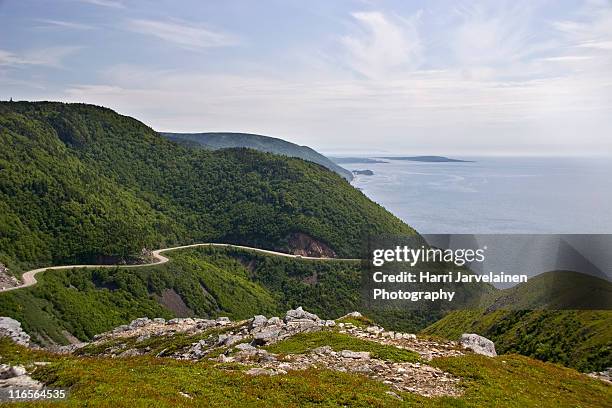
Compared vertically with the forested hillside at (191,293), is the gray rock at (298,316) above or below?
above

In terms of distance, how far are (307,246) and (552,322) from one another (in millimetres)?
77169

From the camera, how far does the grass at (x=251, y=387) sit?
12.1 meters

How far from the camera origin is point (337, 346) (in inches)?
781

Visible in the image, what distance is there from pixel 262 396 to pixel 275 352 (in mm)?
7568

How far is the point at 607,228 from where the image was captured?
122m

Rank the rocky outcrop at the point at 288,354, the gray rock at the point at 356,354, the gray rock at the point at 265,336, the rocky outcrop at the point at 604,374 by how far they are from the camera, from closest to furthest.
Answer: the rocky outcrop at the point at 288,354
the gray rock at the point at 356,354
the gray rock at the point at 265,336
the rocky outcrop at the point at 604,374

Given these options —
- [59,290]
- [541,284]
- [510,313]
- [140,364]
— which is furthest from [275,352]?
[59,290]

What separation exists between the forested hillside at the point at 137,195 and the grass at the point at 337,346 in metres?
61.8

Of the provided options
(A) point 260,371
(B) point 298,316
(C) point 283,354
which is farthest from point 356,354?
(B) point 298,316

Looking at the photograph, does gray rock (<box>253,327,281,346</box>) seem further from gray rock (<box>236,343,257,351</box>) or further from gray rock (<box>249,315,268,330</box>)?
gray rock (<box>249,315,268,330</box>)

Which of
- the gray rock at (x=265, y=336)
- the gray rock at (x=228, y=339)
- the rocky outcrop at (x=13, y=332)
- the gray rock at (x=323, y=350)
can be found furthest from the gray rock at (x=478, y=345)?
the rocky outcrop at (x=13, y=332)

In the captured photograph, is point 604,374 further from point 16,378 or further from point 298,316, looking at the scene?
point 16,378

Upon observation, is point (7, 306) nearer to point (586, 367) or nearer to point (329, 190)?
point (586, 367)

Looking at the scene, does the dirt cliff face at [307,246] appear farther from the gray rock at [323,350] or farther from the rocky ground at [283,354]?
the gray rock at [323,350]
